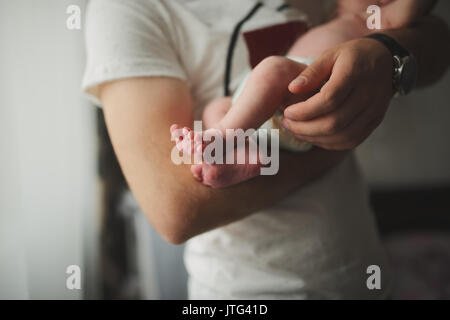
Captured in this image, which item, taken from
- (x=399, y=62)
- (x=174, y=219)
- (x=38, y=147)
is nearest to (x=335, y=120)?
(x=399, y=62)

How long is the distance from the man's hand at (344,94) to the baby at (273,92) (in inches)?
1.1

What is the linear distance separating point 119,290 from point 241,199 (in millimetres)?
824

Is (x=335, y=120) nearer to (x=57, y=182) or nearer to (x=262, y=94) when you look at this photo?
(x=262, y=94)

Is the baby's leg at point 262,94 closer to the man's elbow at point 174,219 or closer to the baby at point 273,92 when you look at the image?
the baby at point 273,92

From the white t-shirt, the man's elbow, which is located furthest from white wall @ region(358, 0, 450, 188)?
the man's elbow

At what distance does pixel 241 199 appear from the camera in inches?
17.7

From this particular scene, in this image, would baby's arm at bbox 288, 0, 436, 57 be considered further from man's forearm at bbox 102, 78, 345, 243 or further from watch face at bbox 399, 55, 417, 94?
man's forearm at bbox 102, 78, 345, 243

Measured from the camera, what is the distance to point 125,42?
17.1 inches

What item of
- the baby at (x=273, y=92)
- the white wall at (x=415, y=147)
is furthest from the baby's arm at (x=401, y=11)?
the white wall at (x=415, y=147)

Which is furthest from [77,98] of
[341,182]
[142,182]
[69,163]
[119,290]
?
[119,290]

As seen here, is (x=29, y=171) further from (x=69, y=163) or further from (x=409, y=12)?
(x=409, y=12)

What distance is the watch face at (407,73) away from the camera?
1.36 ft

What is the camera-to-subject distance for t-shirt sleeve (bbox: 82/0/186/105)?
43 centimetres

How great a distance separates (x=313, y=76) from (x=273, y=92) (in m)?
0.05
